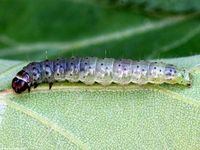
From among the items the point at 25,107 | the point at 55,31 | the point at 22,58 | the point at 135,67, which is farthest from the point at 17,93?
the point at 55,31

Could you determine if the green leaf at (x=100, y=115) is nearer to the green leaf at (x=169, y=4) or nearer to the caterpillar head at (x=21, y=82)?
the caterpillar head at (x=21, y=82)

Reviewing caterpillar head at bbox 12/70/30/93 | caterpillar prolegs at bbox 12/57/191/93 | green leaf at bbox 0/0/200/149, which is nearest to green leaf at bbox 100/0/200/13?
green leaf at bbox 0/0/200/149

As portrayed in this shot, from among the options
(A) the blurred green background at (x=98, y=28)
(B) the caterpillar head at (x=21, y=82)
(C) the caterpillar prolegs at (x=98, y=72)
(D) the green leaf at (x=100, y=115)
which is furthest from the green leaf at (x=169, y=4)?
(B) the caterpillar head at (x=21, y=82)

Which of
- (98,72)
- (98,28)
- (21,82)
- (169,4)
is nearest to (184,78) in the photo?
(98,72)

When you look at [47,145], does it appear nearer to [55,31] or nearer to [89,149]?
[89,149]

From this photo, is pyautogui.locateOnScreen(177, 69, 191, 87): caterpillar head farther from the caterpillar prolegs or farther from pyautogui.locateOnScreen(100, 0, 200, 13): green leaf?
pyautogui.locateOnScreen(100, 0, 200, 13): green leaf

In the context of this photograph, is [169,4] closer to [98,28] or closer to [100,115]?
[98,28]

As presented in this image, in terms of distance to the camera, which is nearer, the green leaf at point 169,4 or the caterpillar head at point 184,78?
the caterpillar head at point 184,78
